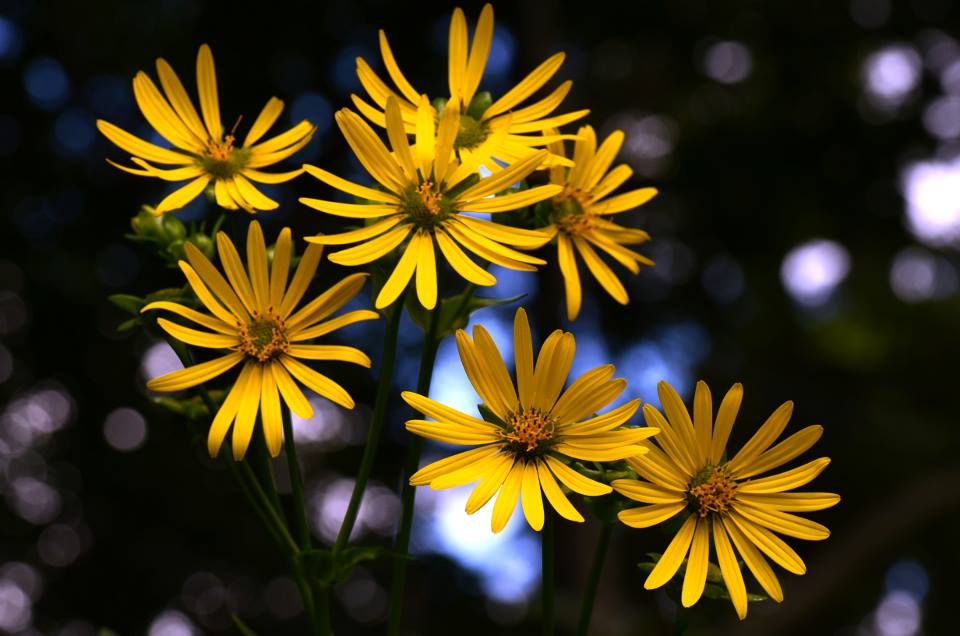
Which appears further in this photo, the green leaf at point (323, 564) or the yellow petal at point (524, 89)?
the yellow petal at point (524, 89)

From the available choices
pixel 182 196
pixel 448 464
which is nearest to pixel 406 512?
pixel 448 464

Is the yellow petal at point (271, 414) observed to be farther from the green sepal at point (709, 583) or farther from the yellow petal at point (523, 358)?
the green sepal at point (709, 583)

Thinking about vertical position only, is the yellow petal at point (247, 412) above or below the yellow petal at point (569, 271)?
below

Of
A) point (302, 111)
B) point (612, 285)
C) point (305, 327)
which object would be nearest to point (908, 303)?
point (302, 111)

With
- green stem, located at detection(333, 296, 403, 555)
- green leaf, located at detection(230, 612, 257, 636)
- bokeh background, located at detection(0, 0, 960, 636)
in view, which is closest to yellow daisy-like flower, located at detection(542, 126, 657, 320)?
green stem, located at detection(333, 296, 403, 555)

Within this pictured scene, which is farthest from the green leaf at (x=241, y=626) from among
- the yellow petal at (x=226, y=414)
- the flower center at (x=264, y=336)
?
the flower center at (x=264, y=336)

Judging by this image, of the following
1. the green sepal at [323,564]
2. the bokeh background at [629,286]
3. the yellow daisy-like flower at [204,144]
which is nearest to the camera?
the green sepal at [323,564]

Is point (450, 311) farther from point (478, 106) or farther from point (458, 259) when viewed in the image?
point (478, 106)
